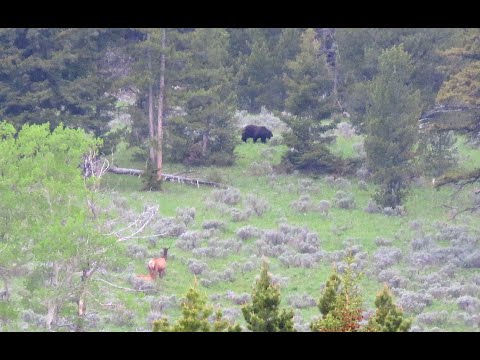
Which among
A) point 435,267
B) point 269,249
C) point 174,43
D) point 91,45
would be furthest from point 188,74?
point 435,267

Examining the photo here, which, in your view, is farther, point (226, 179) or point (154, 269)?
point (226, 179)

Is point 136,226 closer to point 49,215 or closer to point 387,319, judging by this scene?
point 49,215

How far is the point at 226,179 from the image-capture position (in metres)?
32.2

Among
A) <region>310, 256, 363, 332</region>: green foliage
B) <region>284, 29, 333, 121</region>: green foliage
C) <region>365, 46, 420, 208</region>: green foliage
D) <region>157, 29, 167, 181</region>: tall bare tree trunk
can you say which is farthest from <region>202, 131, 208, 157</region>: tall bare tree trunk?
<region>310, 256, 363, 332</region>: green foliage

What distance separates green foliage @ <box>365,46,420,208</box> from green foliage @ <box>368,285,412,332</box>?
1884 centimetres

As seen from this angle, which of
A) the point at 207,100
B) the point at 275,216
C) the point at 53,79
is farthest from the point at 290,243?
the point at 53,79

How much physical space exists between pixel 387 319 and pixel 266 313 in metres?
1.35

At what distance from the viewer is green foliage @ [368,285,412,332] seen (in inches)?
319

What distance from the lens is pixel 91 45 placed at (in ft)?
106

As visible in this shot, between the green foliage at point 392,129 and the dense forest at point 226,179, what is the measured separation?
6cm

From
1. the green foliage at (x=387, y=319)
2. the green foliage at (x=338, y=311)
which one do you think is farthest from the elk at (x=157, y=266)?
the green foliage at (x=387, y=319)

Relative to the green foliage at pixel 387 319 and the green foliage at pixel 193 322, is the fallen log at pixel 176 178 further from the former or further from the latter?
the green foliage at pixel 193 322

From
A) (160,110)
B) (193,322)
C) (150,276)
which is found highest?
(160,110)
